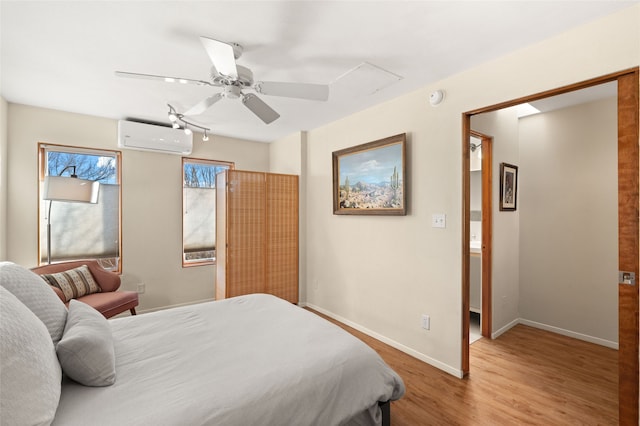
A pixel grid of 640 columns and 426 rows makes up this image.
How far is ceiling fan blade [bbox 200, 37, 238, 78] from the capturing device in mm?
1476

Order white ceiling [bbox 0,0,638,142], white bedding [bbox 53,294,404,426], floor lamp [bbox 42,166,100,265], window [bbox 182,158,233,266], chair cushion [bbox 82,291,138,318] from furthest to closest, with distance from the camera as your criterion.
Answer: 1. window [bbox 182,158,233,266]
2. floor lamp [bbox 42,166,100,265]
3. chair cushion [bbox 82,291,138,318]
4. white ceiling [bbox 0,0,638,142]
5. white bedding [bbox 53,294,404,426]

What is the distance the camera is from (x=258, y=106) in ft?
6.77

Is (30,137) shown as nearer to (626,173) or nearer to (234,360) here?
(234,360)

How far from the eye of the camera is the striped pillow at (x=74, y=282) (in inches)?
108

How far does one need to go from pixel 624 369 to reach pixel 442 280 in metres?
1.16

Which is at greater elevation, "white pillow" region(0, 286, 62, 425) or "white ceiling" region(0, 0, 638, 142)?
"white ceiling" region(0, 0, 638, 142)

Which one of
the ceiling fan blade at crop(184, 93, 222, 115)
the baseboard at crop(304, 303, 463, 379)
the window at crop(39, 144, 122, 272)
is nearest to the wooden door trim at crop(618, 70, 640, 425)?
the baseboard at crop(304, 303, 463, 379)

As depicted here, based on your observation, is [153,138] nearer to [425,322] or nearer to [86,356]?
[86,356]

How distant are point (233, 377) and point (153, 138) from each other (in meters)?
3.31

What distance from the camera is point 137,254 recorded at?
3.74 m

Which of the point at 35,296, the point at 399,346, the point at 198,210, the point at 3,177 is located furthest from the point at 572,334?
the point at 3,177

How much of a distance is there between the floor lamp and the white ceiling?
847mm

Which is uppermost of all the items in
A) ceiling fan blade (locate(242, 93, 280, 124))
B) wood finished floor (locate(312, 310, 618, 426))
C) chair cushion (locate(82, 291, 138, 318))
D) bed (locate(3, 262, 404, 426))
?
ceiling fan blade (locate(242, 93, 280, 124))

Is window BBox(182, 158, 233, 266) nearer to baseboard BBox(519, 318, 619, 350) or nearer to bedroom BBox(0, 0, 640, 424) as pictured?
bedroom BBox(0, 0, 640, 424)
